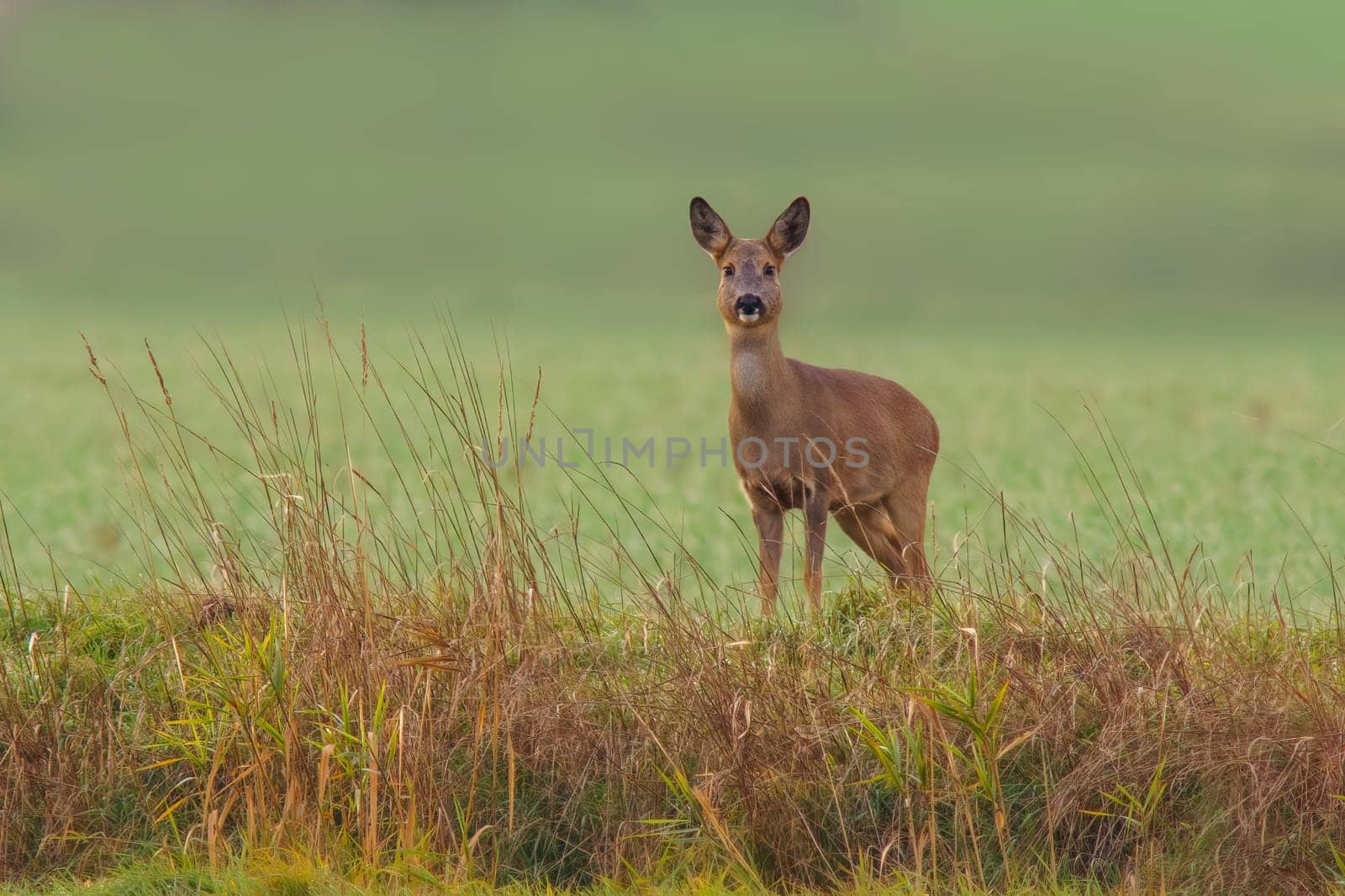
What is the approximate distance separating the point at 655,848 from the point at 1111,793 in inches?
61.5

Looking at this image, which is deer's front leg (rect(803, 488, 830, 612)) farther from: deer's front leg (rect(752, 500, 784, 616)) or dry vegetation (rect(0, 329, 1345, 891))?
dry vegetation (rect(0, 329, 1345, 891))

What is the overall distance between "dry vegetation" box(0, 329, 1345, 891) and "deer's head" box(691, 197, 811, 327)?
2.15 m

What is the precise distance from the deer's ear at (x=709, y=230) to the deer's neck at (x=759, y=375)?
50 cm

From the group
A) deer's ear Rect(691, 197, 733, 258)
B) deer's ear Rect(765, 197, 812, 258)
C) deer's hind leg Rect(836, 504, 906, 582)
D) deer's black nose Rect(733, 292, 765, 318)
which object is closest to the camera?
deer's black nose Rect(733, 292, 765, 318)

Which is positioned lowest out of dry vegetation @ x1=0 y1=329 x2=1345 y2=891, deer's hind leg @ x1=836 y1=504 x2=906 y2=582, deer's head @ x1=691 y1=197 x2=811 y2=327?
dry vegetation @ x1=0 y1=329 x2=1345 y2=891

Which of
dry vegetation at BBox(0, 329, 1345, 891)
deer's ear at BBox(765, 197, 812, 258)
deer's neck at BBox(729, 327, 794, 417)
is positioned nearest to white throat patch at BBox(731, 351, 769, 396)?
deer's neck at BBox(729, 327, 794, 417)

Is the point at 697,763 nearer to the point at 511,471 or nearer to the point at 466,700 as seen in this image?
the point at 466,700

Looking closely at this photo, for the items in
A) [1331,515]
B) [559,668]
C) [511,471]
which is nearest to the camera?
[559,668]

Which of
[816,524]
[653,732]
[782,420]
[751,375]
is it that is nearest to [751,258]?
[751,375]

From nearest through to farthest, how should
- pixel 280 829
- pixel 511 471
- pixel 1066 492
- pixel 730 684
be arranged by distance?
pixel 280 829 < pixel 730 684 < pixel 511 471 < pixel 1066 492

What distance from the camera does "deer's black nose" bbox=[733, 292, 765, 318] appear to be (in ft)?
24.4

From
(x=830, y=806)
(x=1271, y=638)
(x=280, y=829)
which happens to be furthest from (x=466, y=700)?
(x=1271, y=638)

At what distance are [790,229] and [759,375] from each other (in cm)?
82

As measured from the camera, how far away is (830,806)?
4703mm
